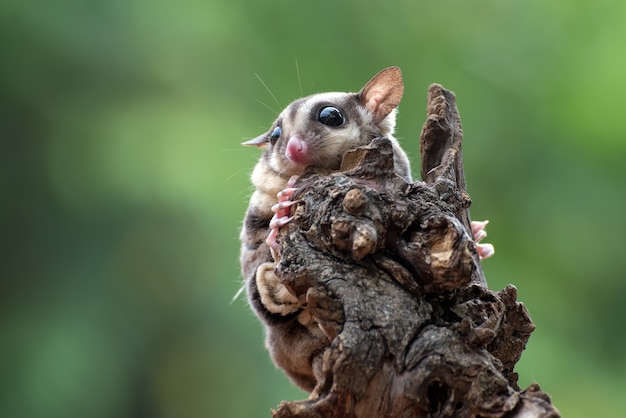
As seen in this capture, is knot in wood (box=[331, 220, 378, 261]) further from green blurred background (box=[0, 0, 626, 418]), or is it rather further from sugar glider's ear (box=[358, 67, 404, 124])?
green blurred background (box=[0, 0, 626, 418])

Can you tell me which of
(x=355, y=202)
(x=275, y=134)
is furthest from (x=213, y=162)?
(x=355, y=202)

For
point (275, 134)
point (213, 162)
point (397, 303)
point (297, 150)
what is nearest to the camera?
point (397, 303)

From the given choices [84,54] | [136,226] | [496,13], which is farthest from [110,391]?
[496,13]

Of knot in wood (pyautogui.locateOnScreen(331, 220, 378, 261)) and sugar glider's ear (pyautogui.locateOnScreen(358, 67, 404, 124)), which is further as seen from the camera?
sugar glider's ear (pyautogui.locateOnScreen(358, 67, 404, 124))

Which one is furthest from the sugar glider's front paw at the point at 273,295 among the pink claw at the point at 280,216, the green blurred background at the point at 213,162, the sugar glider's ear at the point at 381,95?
the green blurred background at the point at 213,162

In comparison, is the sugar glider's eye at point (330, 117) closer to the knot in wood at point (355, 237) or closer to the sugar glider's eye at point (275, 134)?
A: the sugar glider's eye at point (275, 134)

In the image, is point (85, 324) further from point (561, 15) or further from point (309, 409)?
point (561, 15)

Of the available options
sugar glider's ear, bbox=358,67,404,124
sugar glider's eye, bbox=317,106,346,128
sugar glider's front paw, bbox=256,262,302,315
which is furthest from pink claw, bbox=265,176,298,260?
sugar glider's ear, bbox=358,67,404,124

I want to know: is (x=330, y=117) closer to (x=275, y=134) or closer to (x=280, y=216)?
(x=275, y=134)
